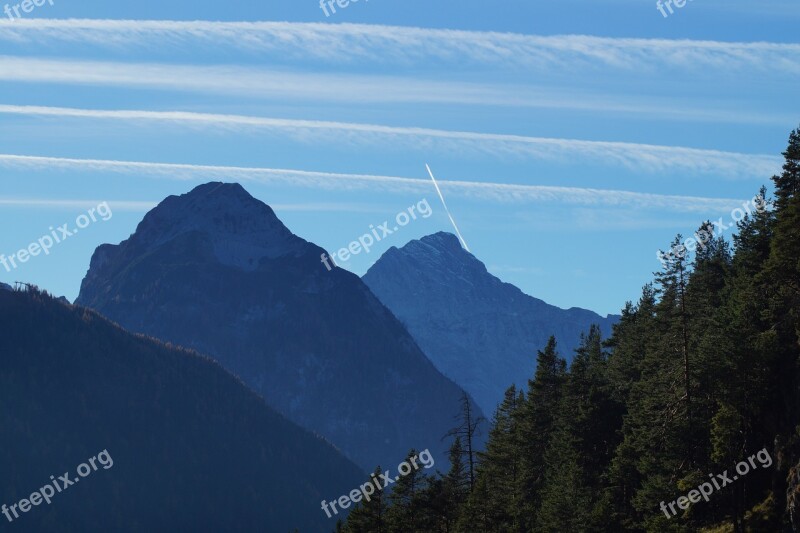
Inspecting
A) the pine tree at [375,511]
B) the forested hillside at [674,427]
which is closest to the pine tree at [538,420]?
the forested hillside at [674,427]

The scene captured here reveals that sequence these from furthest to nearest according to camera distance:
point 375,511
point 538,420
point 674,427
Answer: point 538,420, point 375,511, point 674,427

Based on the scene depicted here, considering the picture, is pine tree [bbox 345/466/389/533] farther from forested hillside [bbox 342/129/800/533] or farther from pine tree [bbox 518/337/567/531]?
pine tree [bbox 518/337/567/531]

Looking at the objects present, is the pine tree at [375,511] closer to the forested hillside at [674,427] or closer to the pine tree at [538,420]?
the forested hillside at [674,427]

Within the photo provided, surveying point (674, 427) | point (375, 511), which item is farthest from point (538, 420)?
point (674, 427)

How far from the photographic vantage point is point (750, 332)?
234 ft

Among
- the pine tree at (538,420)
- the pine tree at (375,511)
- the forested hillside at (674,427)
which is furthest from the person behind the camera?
the pine tree at (538,420)

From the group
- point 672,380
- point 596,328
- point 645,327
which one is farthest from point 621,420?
point 596,328

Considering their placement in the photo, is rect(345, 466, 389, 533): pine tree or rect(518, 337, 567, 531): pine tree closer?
rect(345, 466, 389, 533): pine tree

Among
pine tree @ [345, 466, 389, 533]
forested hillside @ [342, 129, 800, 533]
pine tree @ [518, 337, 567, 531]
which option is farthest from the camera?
pine tree @ [518, 337, 567, 531]

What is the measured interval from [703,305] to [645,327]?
5.31 meters

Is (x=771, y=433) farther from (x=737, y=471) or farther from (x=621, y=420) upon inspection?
(x=621, y=420)

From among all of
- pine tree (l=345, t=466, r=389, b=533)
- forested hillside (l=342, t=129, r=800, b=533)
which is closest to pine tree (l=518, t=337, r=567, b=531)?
forested hillside (l=342, t=129, r=800, b=533)

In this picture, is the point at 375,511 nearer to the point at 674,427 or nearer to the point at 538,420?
the point at 538,420

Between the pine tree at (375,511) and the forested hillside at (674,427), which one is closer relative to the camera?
the forested hillside at (674,427)
